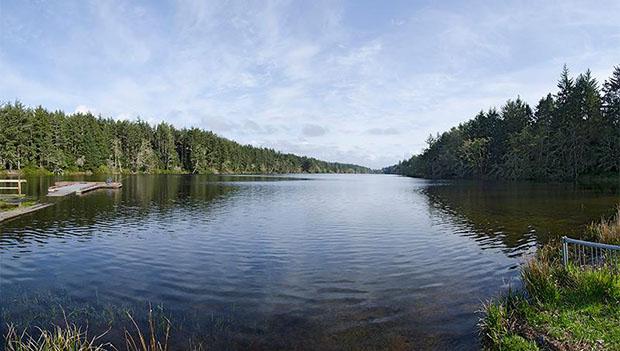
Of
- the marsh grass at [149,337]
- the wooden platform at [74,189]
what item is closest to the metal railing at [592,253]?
the marsh grass at [149,337]

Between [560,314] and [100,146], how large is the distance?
15114 centimetres

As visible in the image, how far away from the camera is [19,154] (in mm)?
104375

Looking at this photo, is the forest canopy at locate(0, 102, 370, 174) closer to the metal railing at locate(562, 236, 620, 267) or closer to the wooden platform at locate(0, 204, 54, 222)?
the wooden platform at locate(0, 204, 54, 222)

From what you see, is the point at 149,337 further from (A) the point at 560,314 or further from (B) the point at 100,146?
(B) the point at 100,146

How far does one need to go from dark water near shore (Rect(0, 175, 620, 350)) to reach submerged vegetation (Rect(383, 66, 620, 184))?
5768cm

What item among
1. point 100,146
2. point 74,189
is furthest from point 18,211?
point 100,146

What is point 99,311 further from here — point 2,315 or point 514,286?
point 514,286

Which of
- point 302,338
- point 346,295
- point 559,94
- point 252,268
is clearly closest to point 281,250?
point 252,268

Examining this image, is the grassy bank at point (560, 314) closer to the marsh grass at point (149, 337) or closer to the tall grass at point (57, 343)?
the marsh grass at point (149, 337)

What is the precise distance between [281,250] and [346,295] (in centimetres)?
747

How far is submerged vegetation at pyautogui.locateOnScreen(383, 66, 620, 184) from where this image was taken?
74.1 metres

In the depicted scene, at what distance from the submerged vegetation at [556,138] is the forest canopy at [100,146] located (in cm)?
11232

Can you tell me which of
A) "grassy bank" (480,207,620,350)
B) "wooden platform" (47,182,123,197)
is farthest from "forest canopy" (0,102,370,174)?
"grassy bank" (480,207,620,350)

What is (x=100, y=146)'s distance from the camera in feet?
447
